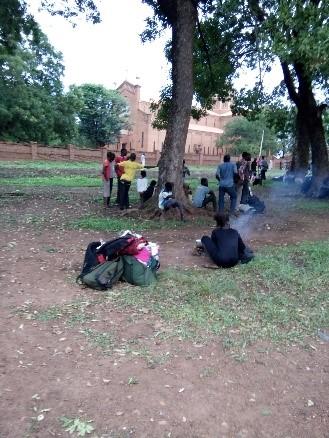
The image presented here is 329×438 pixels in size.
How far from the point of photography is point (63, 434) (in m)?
2.91

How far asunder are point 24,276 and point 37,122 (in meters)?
30.8

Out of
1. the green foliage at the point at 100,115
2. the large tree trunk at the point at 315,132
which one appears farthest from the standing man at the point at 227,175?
the green foliage at the point at 100,115

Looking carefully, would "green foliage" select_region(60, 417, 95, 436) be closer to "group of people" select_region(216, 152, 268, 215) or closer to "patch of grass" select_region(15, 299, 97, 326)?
"patch of grass" select_region(15, 299, 97, 326)

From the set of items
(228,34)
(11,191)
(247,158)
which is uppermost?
(228,34)

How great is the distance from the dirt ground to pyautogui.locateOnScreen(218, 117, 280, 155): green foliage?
46.0 m

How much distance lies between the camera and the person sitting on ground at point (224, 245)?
6.40 metres

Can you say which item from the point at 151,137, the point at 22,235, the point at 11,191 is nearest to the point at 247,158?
the point at 22,235

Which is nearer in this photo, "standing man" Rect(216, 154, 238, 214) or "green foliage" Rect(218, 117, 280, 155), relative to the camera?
"standing man" Rect(216, 154, 238, 214)

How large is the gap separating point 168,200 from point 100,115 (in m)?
35.3

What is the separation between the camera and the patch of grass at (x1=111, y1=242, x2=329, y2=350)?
4539mm

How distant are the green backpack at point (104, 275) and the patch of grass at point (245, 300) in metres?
0.22

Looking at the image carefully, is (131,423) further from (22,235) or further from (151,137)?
(151,137)

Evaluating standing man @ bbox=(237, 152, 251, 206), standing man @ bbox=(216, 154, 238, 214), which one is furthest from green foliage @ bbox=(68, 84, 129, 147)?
standing man @ bbox=(216, 154, 238, 214)

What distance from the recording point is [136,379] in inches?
142
